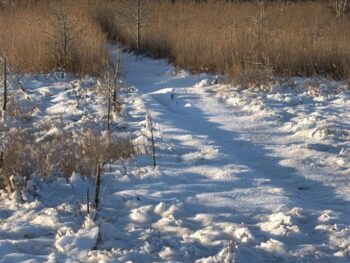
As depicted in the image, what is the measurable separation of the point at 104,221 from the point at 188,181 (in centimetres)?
100

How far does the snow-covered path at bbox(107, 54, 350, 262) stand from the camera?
134 inches

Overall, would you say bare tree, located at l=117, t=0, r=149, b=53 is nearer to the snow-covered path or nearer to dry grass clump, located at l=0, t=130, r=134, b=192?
the snow-covered path

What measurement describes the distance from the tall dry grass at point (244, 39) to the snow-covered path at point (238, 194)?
7.65ft

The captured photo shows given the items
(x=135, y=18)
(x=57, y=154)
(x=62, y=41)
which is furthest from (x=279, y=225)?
(x=135, y=18)

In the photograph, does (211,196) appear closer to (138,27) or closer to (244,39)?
(244,39)

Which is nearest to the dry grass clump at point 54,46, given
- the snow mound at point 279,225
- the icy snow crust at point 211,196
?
the icy snow crust at point 211,196

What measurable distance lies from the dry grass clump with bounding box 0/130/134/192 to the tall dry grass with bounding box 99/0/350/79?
329 cm

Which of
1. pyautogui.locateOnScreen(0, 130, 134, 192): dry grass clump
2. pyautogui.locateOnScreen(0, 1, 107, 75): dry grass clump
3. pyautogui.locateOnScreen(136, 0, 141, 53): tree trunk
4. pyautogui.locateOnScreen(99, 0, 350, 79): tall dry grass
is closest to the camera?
pyautogui.locateOnScreen(0, 130, 134, 192): dry grass clump

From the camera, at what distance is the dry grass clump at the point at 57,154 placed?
177 inches

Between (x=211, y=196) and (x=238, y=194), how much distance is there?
22cm

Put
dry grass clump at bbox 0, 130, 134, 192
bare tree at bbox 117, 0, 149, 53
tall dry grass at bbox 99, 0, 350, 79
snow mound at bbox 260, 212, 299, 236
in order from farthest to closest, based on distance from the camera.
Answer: bare tree at bbox 117, 0, 149, 53 < tall dry grass at bbox 99, 0, 350, 79 < dry grass clump at bbox 0, 130, 134, 192 < snow mound at bbox 260, 212, 299, 236

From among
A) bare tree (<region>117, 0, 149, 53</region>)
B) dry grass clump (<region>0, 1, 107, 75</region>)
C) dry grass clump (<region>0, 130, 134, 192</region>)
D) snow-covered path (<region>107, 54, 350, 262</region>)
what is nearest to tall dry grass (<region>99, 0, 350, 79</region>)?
bare tree (<region>117, 0, 149, 53</region>)

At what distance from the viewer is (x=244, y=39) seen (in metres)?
9.90

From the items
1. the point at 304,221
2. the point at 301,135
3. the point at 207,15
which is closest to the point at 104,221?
the point at 304,221
